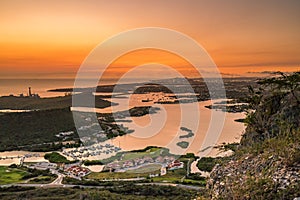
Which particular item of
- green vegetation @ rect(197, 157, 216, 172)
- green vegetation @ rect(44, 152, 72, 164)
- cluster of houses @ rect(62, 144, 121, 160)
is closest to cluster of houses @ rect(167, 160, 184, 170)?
green vegetation @ rect(197, 157, 216, 172)

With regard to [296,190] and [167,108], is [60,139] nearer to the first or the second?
[167,108]

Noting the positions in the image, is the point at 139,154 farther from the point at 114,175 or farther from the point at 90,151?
the point at 90,151

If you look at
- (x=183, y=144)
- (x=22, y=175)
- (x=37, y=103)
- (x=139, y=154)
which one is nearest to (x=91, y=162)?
(x=139, y=154)

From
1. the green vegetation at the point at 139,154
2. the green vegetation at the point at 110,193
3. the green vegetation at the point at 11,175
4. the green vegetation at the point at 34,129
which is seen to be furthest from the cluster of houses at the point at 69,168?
the green vegetation at the point at 34,129

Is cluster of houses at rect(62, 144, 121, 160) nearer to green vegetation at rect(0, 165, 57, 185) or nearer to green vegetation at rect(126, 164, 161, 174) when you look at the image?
green vegetation at rect(0, 165, 57, 185)

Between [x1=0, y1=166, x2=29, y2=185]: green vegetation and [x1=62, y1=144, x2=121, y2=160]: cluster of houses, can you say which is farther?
[x1=62, y1=144, x2=121, y2=160]: cluster of houses

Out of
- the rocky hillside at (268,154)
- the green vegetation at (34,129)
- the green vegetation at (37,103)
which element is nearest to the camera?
the rocky hillside at (268,154)

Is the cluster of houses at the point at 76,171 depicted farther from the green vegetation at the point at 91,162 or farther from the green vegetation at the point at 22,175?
the green vegetation at the point at 91,162
